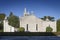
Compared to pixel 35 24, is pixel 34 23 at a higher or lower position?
higher

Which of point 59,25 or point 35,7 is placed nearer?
point 59,25

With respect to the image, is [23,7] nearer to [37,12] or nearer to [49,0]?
[37,12]

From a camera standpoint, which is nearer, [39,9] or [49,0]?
[49,0]

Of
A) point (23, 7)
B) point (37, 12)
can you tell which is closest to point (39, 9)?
point (37, 12)

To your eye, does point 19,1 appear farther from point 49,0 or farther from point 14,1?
point 49,0

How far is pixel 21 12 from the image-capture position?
30.8 metres

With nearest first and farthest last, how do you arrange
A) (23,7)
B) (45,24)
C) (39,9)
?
(45,24) < (39,9) < (23,7)

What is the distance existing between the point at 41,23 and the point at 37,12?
4114 millimetres

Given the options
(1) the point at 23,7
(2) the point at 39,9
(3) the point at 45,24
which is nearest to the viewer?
(3) the point at 45,24

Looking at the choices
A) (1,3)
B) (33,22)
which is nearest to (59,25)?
(33,22)

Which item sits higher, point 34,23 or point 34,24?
point 34,23

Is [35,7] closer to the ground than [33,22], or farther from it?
farther from it

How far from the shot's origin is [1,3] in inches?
972

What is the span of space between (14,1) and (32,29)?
17.0 ft
